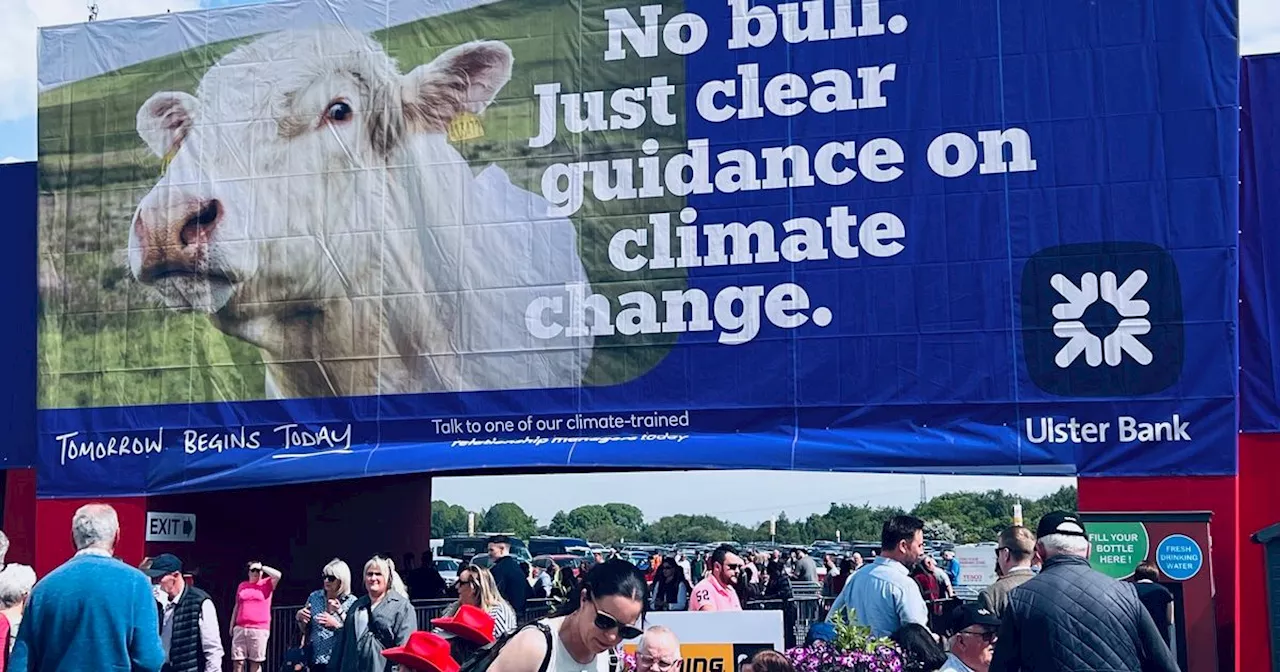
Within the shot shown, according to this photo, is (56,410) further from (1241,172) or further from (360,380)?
(1241,172)

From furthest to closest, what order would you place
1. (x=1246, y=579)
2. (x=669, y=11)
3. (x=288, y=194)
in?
(x=288, y=194) → (x=669, y=11) → (x=1246, y=579)

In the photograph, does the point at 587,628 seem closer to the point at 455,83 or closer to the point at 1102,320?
the point at 1102,320

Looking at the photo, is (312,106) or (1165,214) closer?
(1165,214)

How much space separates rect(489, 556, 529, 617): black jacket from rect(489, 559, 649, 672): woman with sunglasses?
8.87 metres

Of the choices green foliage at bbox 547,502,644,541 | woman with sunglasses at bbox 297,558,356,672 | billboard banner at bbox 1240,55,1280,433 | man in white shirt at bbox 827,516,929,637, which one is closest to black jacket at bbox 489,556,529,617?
woman with sunglasses at bbox 297,558,356,672

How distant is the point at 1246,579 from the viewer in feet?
41.2

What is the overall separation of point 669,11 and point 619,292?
2974 millimetres

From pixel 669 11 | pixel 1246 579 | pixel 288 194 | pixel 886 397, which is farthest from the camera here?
pixel 288 194

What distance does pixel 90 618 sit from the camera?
20.2 feet

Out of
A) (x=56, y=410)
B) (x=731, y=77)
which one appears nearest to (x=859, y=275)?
(x=731, y=77)

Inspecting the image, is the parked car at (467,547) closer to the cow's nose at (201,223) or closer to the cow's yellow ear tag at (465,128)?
the cow's nose at (201,223)

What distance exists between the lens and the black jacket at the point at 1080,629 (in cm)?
597

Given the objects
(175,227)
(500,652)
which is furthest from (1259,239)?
(175,227)

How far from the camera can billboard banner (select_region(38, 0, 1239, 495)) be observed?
1308 centimetres
